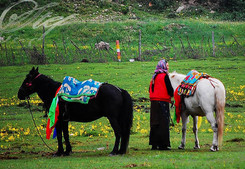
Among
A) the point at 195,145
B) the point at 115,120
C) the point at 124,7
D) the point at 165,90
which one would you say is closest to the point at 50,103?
the point at 115,120

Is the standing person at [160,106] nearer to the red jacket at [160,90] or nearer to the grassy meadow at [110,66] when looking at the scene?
the red jacket at [160,90]

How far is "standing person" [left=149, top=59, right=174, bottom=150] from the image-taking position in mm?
11789

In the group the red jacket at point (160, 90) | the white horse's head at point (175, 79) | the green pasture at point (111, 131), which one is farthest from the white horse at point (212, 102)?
the red jacket at point (160, 90)

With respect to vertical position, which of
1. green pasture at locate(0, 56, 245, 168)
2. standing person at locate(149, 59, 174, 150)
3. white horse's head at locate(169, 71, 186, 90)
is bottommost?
green pasture at locate(0, 56, 245, 168)

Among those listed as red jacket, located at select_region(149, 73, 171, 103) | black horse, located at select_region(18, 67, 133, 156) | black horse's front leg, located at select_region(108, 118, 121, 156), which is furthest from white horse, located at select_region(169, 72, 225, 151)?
black horse's front leg, located at select_region(108, 118, 121, 156)

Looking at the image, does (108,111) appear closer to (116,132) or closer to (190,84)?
(116,132)

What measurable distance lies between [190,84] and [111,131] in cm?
504

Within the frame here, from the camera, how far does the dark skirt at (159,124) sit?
461 inches

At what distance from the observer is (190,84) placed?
37.7 feet

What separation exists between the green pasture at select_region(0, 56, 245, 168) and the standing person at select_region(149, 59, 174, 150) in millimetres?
427

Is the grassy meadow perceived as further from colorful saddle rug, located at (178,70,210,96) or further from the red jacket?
colorful saddle rug, located at (178,70,210,96)

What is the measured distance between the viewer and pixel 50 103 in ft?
38.7

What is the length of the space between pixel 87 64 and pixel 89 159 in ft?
73.7

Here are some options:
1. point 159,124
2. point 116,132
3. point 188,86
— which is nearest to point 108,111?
point 116,132
